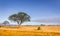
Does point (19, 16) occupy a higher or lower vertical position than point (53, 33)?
higher

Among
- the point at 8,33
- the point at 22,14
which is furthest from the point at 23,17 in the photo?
the point at 8,33

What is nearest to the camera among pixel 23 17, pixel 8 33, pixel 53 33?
pixel 53 33

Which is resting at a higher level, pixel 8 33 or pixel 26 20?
pixel 26 20

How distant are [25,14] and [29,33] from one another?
2533 cm

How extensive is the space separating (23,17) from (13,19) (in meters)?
2.44

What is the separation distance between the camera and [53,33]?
1.43m

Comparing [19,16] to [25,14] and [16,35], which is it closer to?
[25,14]

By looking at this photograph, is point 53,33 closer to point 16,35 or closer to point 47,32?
point 47,32

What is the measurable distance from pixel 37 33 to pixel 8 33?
1.09 ft

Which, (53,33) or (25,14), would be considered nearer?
(53,33)

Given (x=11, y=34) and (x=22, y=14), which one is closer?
(x=11, y=34)

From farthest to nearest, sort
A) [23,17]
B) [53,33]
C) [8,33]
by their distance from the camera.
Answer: [23,17]
[8,33]
[53,33]

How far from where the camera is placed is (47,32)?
146 cm

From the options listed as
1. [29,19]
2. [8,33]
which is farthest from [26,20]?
[8,33]
